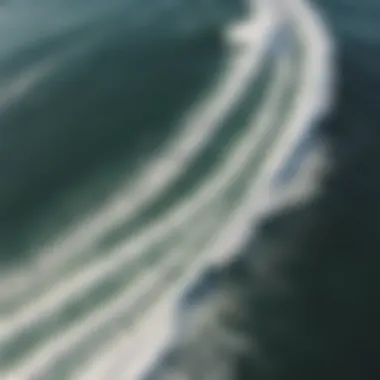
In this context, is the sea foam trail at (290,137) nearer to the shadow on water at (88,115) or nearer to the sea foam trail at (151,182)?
the sea foam trail at (151,182)

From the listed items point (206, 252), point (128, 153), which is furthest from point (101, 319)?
point (128, 153)

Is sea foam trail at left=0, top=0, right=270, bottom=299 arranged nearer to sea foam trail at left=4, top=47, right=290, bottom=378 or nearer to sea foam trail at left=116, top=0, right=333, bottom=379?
sea foam trail at left=4, top=47, right=290, bottom=378

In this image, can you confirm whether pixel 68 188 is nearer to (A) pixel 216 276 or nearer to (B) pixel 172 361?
(A) pixel 216 276

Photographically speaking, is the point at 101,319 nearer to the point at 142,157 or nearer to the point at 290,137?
the point at 142,157

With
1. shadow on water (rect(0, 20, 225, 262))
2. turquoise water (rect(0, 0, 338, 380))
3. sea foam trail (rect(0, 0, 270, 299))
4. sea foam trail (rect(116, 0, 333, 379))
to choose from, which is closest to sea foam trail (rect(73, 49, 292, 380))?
turquoise water (rect(0, 0, 338, 380))

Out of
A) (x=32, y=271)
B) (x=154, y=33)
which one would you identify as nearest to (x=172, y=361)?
(x=32, y=271)

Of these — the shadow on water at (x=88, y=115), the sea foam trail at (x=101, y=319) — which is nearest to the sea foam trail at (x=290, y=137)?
the sea foam trail at (x=101, y=319)
